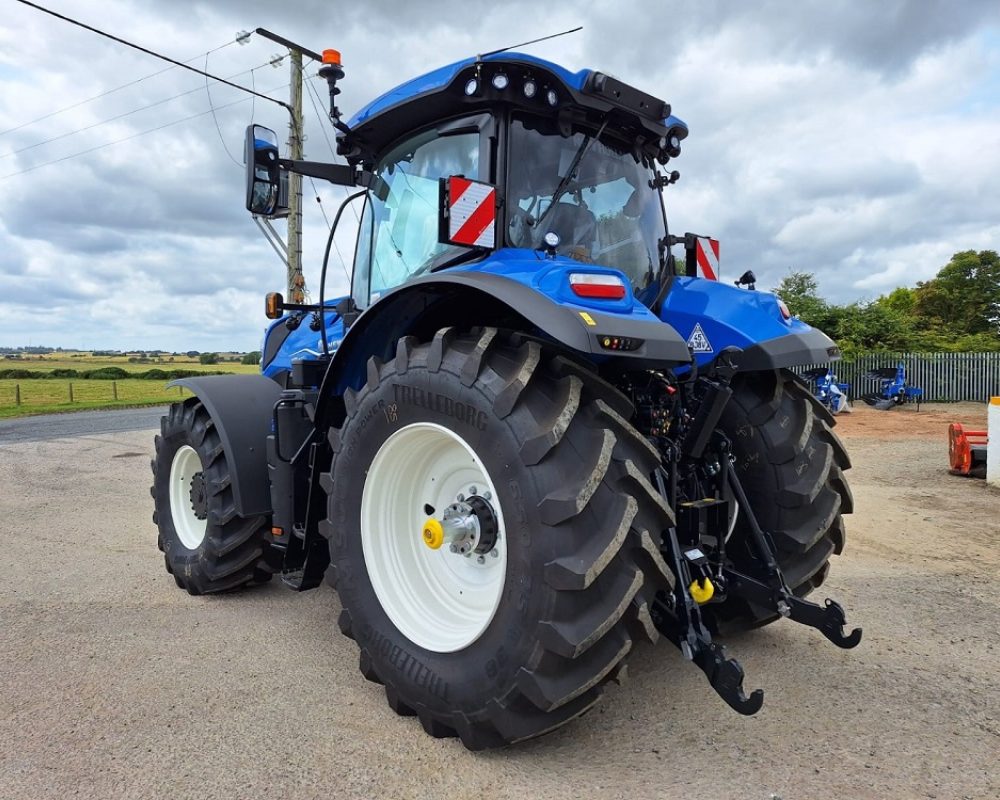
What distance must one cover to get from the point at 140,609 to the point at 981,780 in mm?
3929

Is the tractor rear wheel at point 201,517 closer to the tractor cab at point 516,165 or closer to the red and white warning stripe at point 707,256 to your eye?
the tractor cab at point 516,165

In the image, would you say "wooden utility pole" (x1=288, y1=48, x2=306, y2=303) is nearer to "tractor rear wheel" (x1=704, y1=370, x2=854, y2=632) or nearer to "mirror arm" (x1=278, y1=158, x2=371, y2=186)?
"mirror arm" (x1=278, y1=158, x2=371, y2=186)

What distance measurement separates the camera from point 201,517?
4234 millimetres

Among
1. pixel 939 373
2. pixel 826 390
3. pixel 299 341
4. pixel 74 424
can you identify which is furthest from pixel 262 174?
pixel 939 373

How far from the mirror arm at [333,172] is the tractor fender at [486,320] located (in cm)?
118

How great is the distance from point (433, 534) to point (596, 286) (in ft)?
3.67

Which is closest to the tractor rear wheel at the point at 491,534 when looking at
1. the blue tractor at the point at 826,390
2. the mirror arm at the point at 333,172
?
the mirror arm at the point at 333,172

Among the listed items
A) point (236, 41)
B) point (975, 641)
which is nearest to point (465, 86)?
point (975, 641)

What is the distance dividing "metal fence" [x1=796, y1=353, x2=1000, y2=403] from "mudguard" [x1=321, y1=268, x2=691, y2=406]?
21.4 m

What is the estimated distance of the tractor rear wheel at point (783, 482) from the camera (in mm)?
3088

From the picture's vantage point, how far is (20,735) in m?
2.51

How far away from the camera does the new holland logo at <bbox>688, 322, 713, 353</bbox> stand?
3.09 meters

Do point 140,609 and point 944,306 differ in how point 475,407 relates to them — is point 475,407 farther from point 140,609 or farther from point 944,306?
point 944,306

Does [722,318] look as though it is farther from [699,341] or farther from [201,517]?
[201,517]
